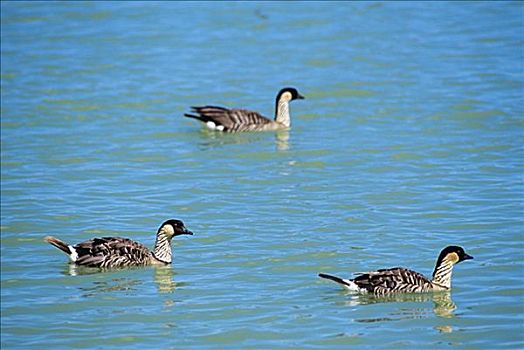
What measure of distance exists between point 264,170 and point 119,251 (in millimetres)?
4441

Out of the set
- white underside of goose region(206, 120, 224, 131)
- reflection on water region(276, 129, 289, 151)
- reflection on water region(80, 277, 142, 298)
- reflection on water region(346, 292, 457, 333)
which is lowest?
reflection on water region(346, 292, 457, 333)

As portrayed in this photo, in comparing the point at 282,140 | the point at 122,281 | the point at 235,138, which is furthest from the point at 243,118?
the point at 122,281

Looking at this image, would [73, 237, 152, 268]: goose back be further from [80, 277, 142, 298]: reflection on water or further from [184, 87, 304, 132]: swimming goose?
[184, 87, 304, 132]: swimming goose

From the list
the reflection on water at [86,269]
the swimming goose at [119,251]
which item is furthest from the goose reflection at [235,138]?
the reflection on water at [86,269]

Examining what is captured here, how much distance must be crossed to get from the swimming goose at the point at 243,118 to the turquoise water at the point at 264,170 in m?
0.19

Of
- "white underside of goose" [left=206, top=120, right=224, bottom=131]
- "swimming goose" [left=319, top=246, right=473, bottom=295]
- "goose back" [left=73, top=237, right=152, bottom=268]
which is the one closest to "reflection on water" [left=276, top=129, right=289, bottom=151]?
"white underside of goose" [left=206, top=120, right=224, bottom=131]

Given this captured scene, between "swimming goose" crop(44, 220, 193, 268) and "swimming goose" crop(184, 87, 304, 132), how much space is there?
6140 millimetres

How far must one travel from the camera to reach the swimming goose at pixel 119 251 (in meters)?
13.1

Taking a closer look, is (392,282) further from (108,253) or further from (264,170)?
(264,170)

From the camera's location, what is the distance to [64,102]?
21.6 meters

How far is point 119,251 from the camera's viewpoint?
13.1 m

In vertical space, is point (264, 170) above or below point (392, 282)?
above

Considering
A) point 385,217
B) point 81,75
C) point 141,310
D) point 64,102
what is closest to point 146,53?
point 81,75

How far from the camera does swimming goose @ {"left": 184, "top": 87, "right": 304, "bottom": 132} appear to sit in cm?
1930
